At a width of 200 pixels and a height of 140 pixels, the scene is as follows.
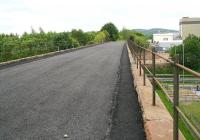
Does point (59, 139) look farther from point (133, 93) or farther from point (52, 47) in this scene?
point (52, 47)

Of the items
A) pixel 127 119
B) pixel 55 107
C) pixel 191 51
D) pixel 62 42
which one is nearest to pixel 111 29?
pixel 191 51

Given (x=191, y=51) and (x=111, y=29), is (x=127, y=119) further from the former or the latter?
(x=111, y=29)

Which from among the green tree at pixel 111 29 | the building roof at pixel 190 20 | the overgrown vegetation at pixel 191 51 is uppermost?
the building roof at pixel 190 20

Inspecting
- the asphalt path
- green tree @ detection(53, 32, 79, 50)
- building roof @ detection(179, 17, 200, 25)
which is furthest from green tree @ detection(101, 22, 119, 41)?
the asphalt path

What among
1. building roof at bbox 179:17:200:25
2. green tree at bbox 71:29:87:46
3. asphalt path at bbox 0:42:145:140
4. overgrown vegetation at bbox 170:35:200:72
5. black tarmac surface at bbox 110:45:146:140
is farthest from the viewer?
building roof at bbox 179:17:200:25

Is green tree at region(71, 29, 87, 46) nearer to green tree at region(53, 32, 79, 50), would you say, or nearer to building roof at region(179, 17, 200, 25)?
green tree at region(53, 32, 79, 50)

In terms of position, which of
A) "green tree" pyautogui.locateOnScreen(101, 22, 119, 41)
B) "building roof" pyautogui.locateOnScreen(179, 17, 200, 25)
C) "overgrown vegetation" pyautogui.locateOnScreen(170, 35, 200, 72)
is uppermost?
"building roof" pyautogui.locateOnScreen(179, 17, 200, 25)

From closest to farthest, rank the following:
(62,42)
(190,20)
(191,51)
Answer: (62,42), (191,51), (190,20)

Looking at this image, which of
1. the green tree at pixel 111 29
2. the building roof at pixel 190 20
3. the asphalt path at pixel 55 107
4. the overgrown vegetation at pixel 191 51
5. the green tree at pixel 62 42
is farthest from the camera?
the building roof at pixel 190 20

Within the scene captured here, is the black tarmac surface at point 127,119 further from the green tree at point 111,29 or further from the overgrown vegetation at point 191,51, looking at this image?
the green tree at point 111,29

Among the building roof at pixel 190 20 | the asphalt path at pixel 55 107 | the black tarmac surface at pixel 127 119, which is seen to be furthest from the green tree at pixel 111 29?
the black tarmac surface at pixel 127 119

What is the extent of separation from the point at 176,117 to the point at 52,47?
33.1m

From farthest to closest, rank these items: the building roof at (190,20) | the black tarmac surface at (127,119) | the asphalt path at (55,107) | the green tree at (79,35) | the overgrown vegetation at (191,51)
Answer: the building roof at (190,20) → the overgrown vegetation at (191,51) → the green tree at (79,35) → the asphalt path at (55,107) → the black tarmac surface at (127,119)

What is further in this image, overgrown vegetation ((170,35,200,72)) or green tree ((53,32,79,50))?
overgrown vegetation ((170,35,200,72))
